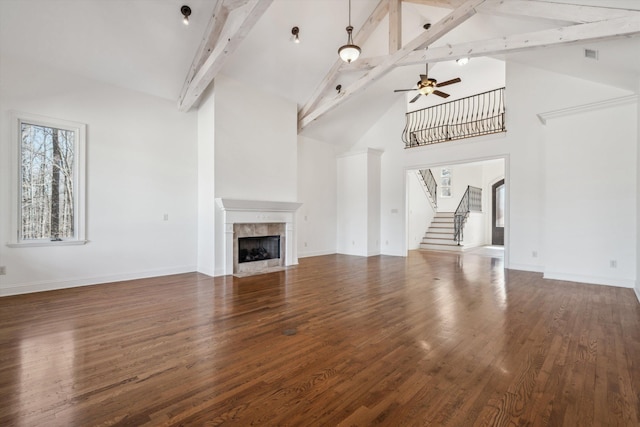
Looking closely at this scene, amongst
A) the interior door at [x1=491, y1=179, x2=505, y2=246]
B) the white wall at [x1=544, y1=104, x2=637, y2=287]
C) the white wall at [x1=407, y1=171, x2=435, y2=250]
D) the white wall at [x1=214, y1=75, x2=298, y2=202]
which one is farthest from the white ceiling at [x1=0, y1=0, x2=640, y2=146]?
the interior door at [x1=491, y1=179, x2=505, y2=246]

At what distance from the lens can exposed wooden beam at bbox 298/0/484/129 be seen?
13.4ft

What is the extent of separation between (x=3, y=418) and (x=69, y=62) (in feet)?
16.2

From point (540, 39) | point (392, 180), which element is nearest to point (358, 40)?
point (540, 39)

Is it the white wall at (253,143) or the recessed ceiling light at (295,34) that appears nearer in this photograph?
the recessed ceiling light at (295,34)

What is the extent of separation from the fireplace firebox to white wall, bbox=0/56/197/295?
1.01 m

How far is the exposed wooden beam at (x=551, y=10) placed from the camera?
3.32m

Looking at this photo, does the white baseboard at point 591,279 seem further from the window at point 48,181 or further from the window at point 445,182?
the window at point 48,181

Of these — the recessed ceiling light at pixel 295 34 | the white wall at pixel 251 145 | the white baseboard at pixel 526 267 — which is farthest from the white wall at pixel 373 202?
the recessed ceiling light at pixel 295 34

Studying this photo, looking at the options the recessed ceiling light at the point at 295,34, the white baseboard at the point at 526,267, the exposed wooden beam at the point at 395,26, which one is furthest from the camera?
the white baseboard at the point at 526,267

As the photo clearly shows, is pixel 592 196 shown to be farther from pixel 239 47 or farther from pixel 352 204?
pixel 239 47

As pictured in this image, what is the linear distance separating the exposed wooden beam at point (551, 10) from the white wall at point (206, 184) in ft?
15.6

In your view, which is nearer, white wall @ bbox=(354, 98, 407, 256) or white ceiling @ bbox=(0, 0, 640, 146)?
white ceiling @ bbox=(0, 0, 640, 146)

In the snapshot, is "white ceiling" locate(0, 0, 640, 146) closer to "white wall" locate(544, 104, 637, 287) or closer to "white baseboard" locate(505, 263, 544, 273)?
"white wall" locate(544, 104, 637, 287)

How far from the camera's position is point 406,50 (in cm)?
477
